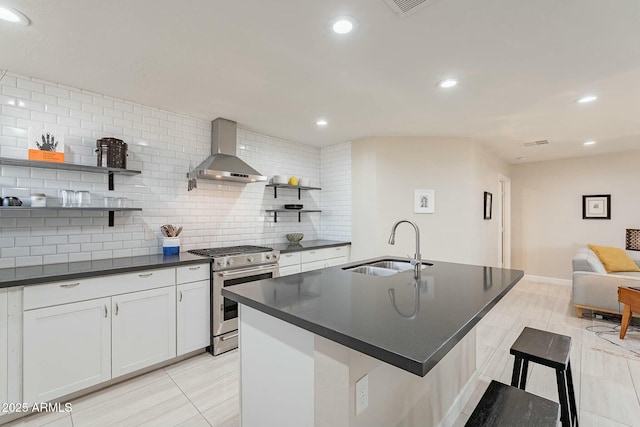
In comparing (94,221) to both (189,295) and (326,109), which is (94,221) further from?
(326,109)

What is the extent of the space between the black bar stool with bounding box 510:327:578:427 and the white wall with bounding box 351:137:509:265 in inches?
95.9

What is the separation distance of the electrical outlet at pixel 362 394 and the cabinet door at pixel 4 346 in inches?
91.6

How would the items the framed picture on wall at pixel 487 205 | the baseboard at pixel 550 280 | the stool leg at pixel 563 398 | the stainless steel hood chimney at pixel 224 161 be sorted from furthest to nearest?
1. the baseboard at pixel 550 280
2. the framed picture on wall at pixel 487 205
3. the stainless steel hood chimney at pixel 224 161
4. the stool leg at pixel 563 398

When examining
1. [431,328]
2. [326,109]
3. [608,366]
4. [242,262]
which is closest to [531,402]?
[431,328]

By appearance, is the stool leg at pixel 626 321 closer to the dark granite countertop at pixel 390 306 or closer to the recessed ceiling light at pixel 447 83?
the dark granite countertop at pixel 390 306

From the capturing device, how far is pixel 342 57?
2.10 meters

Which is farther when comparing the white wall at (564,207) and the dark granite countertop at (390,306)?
the white wall at (564,207)

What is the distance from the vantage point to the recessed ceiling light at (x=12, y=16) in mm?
1618

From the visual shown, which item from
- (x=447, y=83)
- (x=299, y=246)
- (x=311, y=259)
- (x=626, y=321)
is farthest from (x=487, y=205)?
(x=299, y=246)

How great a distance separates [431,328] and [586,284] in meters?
4.26

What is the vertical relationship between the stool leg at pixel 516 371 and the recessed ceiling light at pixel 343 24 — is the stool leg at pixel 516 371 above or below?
below

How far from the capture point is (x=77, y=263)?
2535mm

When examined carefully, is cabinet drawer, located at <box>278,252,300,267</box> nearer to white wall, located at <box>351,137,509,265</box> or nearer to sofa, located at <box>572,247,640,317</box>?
white wall, located at <box>351,137,509,265</box>

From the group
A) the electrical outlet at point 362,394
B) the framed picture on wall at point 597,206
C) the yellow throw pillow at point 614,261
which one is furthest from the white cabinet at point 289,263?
the framed picture on wall at point 597,206
